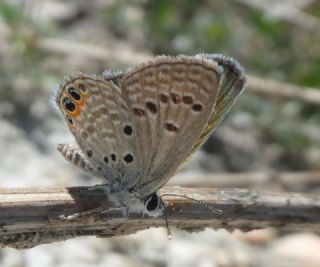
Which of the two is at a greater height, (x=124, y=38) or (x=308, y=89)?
(x=124, y=38)

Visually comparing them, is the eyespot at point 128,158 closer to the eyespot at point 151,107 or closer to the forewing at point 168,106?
the forewing at point 168,106

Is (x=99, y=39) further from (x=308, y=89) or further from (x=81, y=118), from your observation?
(x=81, y=118)

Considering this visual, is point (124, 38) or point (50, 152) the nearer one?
point (50, 152)

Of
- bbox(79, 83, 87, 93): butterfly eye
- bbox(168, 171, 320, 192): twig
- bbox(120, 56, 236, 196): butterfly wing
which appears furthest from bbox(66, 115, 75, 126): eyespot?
→ bbox(168, 171, 320, 192): twig

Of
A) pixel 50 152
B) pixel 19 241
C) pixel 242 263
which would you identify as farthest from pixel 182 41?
pixel 19 241

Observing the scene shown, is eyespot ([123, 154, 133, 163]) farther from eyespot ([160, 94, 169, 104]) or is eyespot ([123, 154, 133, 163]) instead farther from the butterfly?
eyespot ([160, 94, 169, 104])

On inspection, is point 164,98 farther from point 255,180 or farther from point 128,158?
point 255,180

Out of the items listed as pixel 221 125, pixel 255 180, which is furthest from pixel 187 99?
pixel 221 125
